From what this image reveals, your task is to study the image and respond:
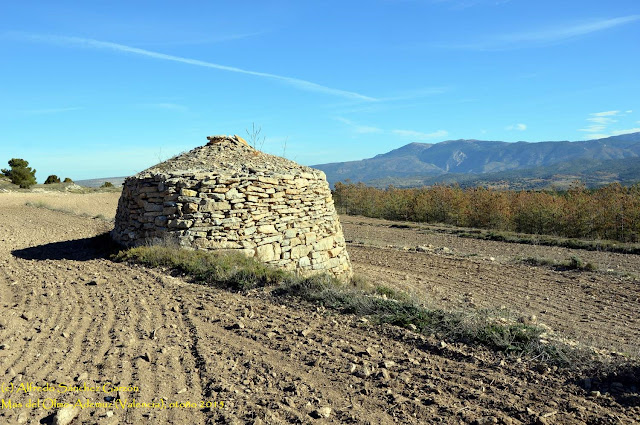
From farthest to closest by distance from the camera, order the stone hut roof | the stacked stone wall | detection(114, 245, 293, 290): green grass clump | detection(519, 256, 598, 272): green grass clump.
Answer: detection(519, 256, 598, 272): green grass clump < the stone hut roof < the stacked stone wall < detection(114, 245, 293, 290): green grass clump

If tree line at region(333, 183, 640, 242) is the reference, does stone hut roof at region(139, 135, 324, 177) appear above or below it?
above

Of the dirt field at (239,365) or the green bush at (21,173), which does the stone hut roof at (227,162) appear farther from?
the green bush at (21,173)

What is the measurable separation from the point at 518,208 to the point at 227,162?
2836cm

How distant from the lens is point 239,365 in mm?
5000

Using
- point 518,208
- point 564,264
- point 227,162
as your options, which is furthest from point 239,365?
point 518,208

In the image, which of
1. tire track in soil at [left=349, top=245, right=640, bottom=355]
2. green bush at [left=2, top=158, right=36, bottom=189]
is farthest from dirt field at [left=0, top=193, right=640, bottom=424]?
green bush at [left=2, top=158, right=36, bottom=189]

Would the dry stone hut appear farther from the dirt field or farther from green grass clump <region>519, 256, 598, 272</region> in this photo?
green grass clump <region>519, 256, 598, 272</region>

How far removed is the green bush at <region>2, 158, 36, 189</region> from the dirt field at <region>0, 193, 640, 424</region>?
49331mm

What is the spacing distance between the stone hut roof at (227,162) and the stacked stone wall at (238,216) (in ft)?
1.26

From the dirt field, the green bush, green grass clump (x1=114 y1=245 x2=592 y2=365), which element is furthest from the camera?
the green bush

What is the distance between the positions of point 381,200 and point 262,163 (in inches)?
1361

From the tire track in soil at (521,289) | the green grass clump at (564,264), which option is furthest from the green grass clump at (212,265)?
the green grass clump at (564,264)

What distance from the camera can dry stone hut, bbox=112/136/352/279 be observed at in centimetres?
1034

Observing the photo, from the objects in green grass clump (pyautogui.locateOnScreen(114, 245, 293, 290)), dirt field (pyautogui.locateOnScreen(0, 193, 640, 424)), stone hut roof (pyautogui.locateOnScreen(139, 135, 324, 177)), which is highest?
stone hut roof (pyautogui.locateOnScreen(139, 135, 324, 177))
